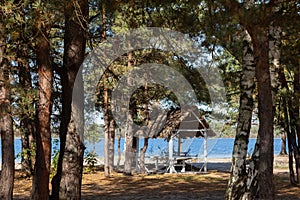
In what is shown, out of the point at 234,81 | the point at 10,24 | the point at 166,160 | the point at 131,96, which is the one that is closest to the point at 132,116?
the point at 131,96

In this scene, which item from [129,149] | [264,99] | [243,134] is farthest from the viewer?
[129,149]

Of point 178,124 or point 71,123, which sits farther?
point 178,124

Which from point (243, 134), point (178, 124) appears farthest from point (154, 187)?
point (243, 134)

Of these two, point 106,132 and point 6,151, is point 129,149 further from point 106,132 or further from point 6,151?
point 6,151

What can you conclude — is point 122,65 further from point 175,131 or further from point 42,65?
point 42,65

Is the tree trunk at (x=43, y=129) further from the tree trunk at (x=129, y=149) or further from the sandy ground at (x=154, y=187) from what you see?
the tree trunk at (x=129, y=149)

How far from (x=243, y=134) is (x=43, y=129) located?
4212 mm

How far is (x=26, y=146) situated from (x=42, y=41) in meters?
12.8

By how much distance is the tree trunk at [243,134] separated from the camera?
952 cm

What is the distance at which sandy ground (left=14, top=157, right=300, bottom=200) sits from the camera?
14234 millimetres

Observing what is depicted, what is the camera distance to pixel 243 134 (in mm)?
9617

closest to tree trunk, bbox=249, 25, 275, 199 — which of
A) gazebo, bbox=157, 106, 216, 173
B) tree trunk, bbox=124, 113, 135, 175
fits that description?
tree trunk, bbox=124, 113, 135, 175

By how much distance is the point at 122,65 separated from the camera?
61.6 feet

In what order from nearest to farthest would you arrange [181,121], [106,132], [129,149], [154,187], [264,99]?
1. [264,99]
2. [154,187]
3. [106,132]
4. [129,149]
5. [181,121]
